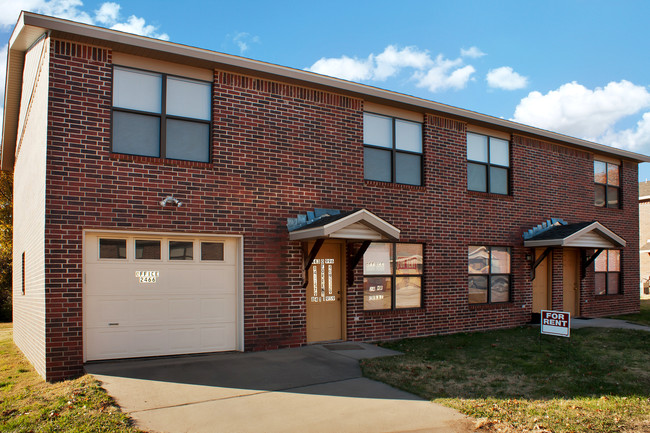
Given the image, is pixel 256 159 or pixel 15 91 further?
pixel 15 91

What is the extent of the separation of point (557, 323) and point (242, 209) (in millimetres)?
6222

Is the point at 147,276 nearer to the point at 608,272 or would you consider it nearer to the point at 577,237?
the point at 577,237

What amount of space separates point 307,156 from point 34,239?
5.44 meters

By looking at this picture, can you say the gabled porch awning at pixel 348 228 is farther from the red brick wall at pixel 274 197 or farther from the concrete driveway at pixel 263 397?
the concrete driveway at pixel 263 397

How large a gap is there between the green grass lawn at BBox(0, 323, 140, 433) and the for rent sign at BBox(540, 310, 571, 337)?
7.47m

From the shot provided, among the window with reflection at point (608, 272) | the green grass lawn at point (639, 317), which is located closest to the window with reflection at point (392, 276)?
the green grass lawn at point (639, 317)

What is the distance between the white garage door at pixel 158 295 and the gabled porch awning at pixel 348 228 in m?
1.34

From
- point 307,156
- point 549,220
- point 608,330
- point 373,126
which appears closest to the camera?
point 307,156

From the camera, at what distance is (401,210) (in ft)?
40.6

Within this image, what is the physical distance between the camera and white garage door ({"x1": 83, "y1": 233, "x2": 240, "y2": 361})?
8.91 meters

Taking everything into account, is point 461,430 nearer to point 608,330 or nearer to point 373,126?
point 373,126

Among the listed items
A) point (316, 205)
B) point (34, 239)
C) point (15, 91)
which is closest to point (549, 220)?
point (316, 205)

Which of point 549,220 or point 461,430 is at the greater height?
point 549,220

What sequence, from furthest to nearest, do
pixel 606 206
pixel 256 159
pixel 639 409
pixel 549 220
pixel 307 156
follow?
1. pixel 606 206
2. pixel 549 220
3. pixel 307 156
4. pixel 256 159
5. pixel 639 409
